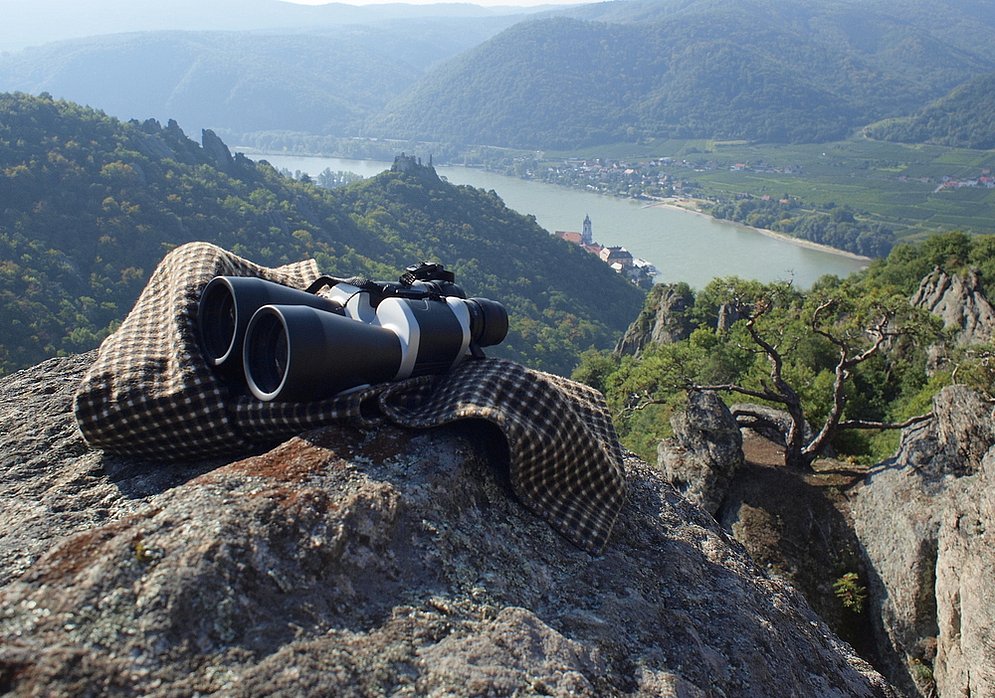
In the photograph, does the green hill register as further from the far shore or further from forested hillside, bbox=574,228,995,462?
forested hillside, bbox=574,228,995,462

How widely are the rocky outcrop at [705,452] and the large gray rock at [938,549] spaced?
1.23 metres

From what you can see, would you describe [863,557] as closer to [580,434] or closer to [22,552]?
[580,434]

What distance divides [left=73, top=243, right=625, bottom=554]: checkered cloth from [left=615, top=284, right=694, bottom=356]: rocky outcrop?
707 inches

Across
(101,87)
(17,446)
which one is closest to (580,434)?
(17,446)

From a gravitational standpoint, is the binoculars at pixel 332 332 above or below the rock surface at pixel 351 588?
above

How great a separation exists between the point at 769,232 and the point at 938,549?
221ft

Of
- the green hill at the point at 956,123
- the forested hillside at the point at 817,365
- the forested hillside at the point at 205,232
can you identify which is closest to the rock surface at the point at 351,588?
the forested hillside at the point at 817,365

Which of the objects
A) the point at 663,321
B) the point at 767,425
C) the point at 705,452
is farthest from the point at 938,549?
the point at 663,321

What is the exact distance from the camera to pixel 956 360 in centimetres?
850

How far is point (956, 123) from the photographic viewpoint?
113 metres

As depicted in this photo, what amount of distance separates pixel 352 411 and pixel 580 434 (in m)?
0.83

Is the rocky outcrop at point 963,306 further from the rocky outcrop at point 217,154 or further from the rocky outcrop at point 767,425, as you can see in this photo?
the rocky outcrop at point 217,154

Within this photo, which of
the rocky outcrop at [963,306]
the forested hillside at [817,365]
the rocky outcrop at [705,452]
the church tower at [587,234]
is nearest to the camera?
the rocky outcrop at [705,452]

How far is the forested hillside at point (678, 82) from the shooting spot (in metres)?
137
